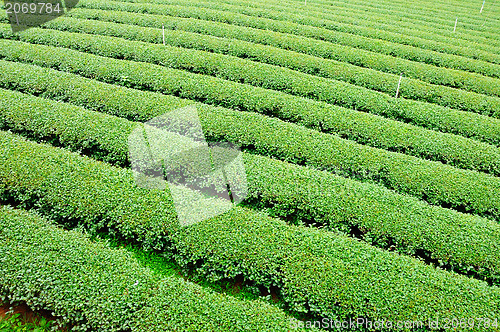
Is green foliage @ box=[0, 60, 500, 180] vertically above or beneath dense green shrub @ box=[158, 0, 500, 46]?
beneath

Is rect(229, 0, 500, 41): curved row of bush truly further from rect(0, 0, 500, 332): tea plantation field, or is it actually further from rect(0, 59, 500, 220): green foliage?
rect(0, 59, 500, 220): green foliage

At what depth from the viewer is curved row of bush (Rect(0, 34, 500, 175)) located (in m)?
10.2

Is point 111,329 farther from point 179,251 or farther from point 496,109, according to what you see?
point 496,109

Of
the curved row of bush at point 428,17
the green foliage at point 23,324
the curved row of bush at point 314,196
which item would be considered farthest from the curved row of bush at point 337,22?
the green foliage at point 23,324

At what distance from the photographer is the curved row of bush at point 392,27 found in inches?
682

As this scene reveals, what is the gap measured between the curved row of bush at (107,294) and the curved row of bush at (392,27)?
1602 cm

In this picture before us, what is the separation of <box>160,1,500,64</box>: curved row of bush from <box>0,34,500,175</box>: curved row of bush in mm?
6632

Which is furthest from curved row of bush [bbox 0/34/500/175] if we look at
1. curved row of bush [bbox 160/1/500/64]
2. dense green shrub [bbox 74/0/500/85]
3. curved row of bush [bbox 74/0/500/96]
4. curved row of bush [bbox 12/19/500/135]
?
curved row of bush [bbox 160/1/500/64]

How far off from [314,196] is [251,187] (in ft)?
4.90

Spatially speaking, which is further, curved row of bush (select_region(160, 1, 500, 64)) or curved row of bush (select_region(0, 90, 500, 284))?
curved row of bush (select_region(160, 1, 500, 64))

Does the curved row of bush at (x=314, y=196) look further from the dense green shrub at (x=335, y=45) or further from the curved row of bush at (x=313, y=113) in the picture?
the dense green shrub at (x=335, y=45)

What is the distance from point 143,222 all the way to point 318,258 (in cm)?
363

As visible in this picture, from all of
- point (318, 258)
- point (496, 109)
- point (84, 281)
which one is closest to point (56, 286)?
point (84, 281)

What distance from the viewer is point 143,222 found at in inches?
299
